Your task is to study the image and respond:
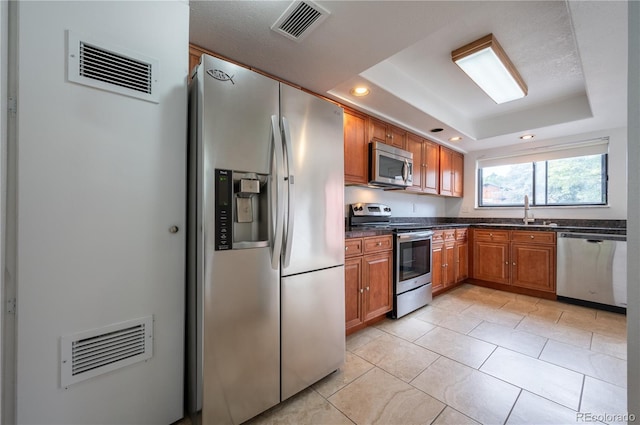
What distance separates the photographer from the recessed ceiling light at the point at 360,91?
7.66 feet

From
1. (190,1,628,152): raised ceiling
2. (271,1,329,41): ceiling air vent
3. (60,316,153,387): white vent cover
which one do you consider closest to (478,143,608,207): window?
(190,1,628,152): raised ceiling

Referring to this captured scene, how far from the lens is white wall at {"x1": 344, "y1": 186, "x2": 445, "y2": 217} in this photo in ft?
10.3

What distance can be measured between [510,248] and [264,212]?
3.73 metres

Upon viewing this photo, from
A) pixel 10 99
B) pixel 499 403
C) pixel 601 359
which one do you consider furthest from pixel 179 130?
pixel 601 359

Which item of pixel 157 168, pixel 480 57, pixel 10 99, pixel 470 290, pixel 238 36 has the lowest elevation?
pixel 470 290

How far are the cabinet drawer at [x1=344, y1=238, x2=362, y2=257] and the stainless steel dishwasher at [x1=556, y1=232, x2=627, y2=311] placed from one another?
2810mm

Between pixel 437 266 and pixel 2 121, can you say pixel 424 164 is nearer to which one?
pixel 437 266

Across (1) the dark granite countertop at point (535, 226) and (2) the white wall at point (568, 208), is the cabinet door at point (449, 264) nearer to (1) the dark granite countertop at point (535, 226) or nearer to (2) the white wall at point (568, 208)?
(1) the dark granite countertop at point (535, 226)

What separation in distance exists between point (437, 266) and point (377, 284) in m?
1.26

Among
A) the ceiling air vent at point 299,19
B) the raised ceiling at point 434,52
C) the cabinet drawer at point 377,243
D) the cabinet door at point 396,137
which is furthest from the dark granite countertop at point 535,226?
the ceiling air vent at point 299,19

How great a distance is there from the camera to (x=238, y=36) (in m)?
1.63

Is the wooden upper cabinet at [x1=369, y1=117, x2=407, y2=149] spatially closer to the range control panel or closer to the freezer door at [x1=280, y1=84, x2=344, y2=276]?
the range control panel

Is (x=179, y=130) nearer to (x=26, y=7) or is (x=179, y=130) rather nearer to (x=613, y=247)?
(x=26, y=7)

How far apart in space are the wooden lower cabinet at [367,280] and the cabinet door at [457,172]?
2482mm
